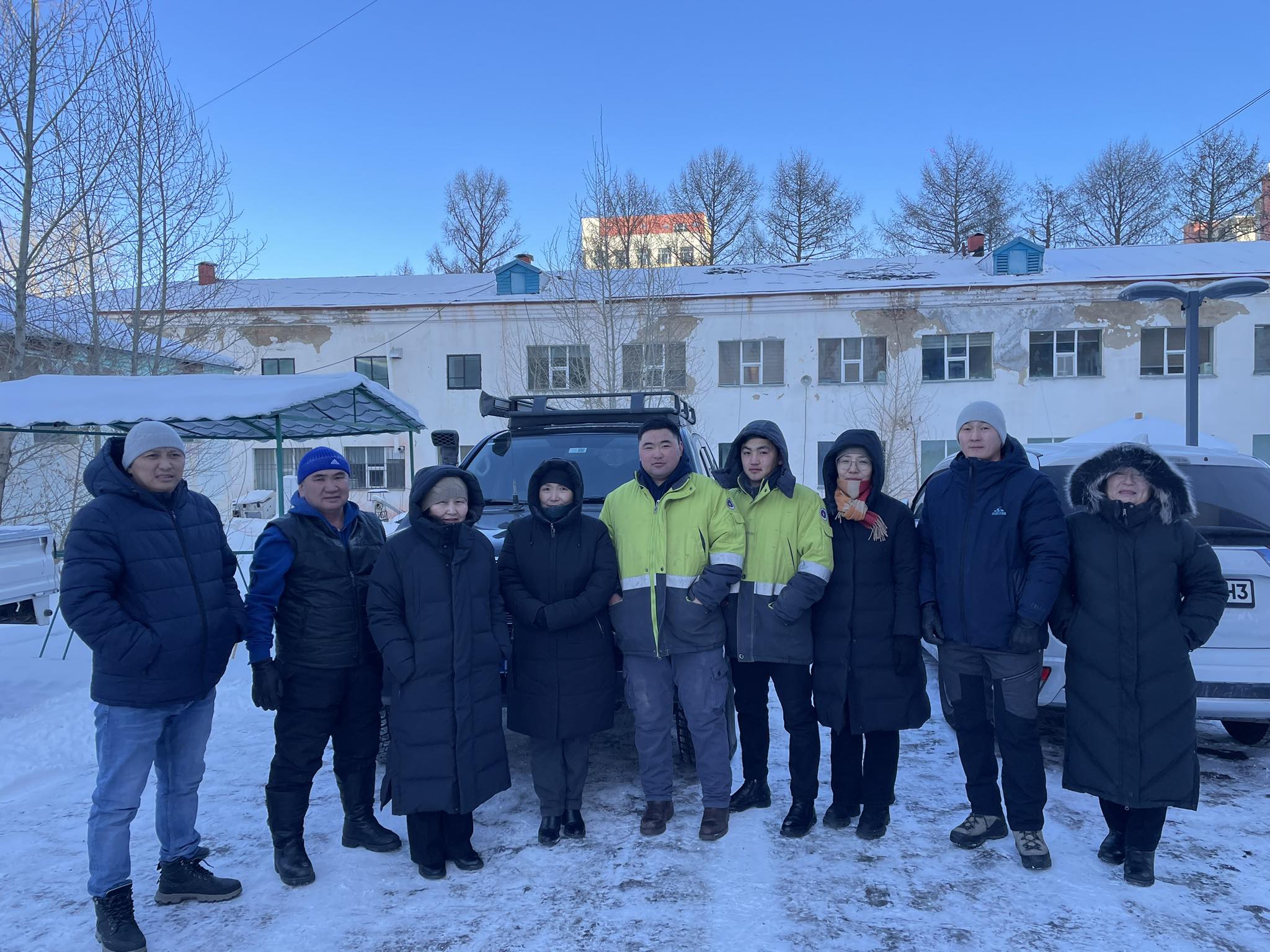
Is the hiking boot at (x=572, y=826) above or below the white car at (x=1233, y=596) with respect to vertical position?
below

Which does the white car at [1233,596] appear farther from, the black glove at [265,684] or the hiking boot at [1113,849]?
the black glove at [265,684]

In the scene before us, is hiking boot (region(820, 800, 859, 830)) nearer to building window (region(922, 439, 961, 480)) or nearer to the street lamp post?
the street lamp post

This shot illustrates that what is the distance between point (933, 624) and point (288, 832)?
9.76 ft

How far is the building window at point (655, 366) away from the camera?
2114 cm

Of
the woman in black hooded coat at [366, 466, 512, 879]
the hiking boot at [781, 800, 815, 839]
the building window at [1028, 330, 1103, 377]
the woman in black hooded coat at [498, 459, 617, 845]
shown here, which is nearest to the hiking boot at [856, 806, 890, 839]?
the hiking boot at [781, 800, 815, 839]

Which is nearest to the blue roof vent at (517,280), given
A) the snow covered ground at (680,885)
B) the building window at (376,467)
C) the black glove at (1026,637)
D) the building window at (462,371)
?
the building window at (462,371)

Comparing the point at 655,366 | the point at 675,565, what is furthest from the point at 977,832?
the point at 655,366

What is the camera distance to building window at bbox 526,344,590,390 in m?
22.0

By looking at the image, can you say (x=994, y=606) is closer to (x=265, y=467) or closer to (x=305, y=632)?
(x=305, y=632)

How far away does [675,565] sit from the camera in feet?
12.6

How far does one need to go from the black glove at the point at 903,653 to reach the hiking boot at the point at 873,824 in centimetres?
70

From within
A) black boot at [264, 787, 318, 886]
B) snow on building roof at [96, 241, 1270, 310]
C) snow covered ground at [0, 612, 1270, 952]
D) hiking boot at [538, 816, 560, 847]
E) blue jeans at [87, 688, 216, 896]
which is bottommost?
snow covered ground at [0, 612, 1270, 952]

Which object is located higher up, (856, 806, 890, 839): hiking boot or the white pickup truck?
the white pickup truck

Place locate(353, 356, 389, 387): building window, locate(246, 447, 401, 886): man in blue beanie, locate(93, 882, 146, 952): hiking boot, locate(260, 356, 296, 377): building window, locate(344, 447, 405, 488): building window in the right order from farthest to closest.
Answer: locate(344, 447, 405, 488): building window < locate(260, 356, 296, 377): building window < locate(353, 356, 389, 387): building window < locate(246, 447, 401, 886): man in blue beanie < locate(93, 882, 146, 952): hiking boot
